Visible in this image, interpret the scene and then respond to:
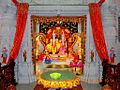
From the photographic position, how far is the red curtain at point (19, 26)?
12492 millimetres

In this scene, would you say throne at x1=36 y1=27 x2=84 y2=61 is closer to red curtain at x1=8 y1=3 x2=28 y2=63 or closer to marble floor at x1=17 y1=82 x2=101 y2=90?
red curtain at x1=8 y1=3 x2=28 y2=63

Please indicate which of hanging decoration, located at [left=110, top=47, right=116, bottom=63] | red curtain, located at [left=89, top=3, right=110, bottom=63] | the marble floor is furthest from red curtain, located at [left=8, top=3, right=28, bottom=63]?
hanging decoration, located at [left=110, top=47, right=116, bottom=63]

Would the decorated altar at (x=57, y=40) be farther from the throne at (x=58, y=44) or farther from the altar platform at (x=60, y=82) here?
the altar platform at (x=60, y=82)

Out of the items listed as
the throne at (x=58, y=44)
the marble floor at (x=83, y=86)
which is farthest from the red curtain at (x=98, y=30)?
the throne at (x=58, y=44)

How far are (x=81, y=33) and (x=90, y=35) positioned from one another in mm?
534

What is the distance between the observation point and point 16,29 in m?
12.5

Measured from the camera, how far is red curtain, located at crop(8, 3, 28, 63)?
41.0ft

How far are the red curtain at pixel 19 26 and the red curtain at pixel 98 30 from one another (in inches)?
Result: 116

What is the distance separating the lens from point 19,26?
12.5 meters

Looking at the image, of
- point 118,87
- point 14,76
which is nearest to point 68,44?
point 14,76

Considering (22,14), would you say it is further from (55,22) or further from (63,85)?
(63,85)

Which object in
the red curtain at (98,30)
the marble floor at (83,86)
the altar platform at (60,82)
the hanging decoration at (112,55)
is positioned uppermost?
the red curtain at (98,30)

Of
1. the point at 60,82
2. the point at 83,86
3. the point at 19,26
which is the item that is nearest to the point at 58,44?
the point at 19,26

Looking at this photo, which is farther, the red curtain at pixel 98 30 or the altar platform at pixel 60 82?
the red curtain at pixel 98 30
